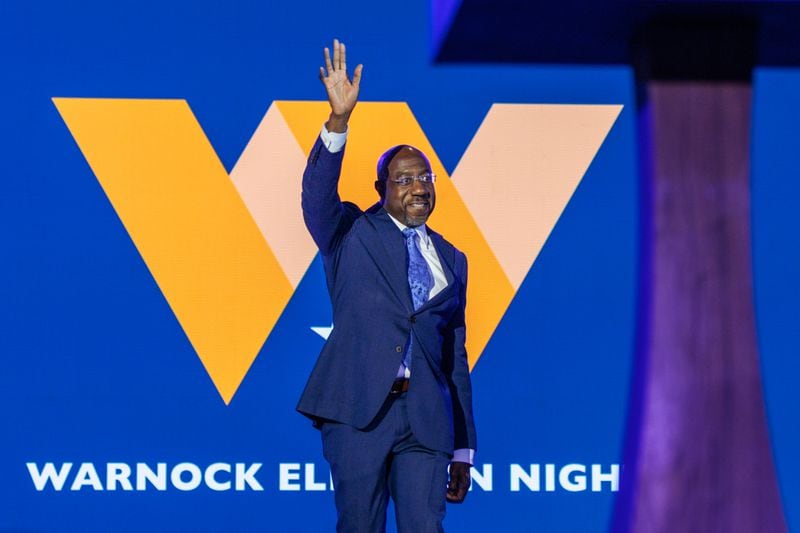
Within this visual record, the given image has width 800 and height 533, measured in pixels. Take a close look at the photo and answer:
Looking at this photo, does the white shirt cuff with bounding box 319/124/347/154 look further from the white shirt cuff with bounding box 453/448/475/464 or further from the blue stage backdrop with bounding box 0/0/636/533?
the blue stage backdrop with bounding box 0/0/636/533

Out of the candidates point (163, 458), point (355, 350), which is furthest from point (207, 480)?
point (355, 350)

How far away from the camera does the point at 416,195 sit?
3.06m

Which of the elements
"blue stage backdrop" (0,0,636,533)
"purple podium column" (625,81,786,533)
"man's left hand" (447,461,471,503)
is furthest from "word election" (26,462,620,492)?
"purple podium column" (625,81,786,533)

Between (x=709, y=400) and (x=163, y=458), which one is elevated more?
(x=163, y=458)

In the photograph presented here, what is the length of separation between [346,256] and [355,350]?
0.82 feet

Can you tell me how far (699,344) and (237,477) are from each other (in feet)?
8.08

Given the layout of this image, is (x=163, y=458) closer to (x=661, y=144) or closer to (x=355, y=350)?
(x=355, y=350)

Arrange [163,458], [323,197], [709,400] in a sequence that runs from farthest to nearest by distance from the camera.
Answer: [163,458], [323,197], [709,400]

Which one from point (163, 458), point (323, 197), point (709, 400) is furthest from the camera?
point (163, 458)

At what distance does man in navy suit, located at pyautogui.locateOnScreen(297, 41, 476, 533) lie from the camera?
9.45 ft

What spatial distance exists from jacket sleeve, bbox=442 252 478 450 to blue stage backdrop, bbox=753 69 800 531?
129 centimetres

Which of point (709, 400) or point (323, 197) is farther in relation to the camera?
point (323, 197)

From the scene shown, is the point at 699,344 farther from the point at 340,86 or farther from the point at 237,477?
the point at 237,477

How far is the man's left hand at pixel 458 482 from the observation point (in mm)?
3074
